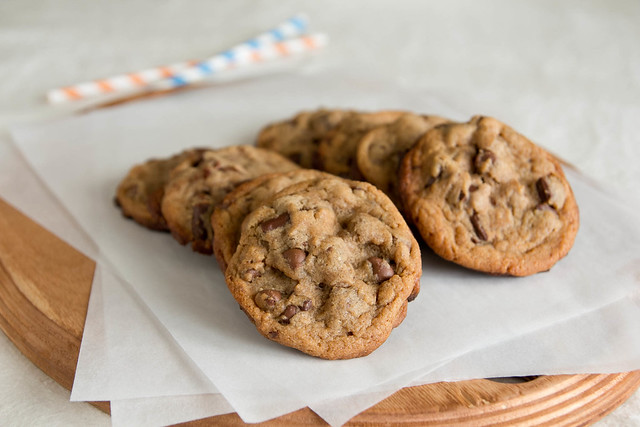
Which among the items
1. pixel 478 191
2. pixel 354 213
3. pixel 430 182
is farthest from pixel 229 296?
pixel 478 191

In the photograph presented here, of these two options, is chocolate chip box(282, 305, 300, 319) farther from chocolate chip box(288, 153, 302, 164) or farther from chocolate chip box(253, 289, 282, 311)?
chocolate chip box(288, 153, 302, 164)

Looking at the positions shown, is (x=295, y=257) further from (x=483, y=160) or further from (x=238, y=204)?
(x=483, y=160)

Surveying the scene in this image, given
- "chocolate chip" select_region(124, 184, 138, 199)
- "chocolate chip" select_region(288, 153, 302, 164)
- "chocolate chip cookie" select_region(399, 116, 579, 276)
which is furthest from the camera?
"chocolate chip" select_region(288, 153, 302, 164)

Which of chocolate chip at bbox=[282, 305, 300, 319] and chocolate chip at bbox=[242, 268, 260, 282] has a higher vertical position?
chocolate chip at bbox=[242, 268, 260, 282]

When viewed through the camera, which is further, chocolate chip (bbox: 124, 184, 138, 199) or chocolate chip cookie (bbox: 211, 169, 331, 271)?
chocolate chip (bbox: 124, 184, 138, 199)

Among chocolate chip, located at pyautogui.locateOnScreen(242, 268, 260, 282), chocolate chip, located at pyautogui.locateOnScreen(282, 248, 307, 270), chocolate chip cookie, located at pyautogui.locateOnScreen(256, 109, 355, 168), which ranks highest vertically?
chocolate chip, located at pyautogui.locateOnScreen(282, 248, 307, 270)

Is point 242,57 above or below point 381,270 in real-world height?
below

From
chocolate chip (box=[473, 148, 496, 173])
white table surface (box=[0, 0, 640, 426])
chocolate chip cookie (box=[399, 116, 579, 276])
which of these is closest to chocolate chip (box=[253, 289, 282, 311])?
chocolate chip cookie (box=[399, 116, 579, 276])
